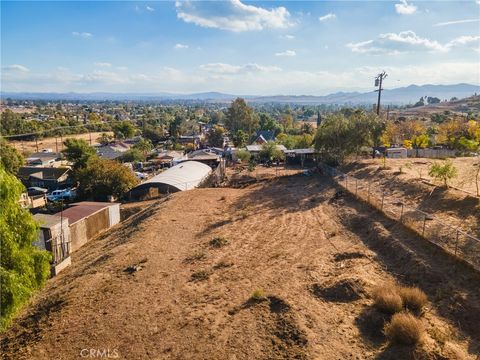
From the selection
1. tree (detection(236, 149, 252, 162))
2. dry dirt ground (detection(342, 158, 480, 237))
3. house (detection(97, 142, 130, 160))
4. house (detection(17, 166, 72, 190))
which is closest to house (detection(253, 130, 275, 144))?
tree (detection(236, 149, 252, 162))

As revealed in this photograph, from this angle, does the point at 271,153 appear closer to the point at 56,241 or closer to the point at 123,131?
the point at 56,241

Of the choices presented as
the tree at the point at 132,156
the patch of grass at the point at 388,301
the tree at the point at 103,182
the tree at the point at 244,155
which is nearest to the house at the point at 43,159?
the tree at the point at 132,156

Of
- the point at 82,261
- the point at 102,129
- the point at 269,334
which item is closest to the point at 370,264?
the point at 269,334

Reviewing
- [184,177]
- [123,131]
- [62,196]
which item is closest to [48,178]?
[62,196]

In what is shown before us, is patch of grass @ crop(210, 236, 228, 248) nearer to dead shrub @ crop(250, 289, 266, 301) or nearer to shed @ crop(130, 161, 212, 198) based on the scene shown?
dead shrub @ crop(250, 289, 266, 301)

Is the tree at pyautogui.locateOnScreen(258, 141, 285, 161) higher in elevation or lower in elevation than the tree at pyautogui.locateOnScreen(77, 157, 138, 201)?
higher

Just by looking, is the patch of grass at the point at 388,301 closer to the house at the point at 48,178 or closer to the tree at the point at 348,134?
the tree at the point at 348,134
